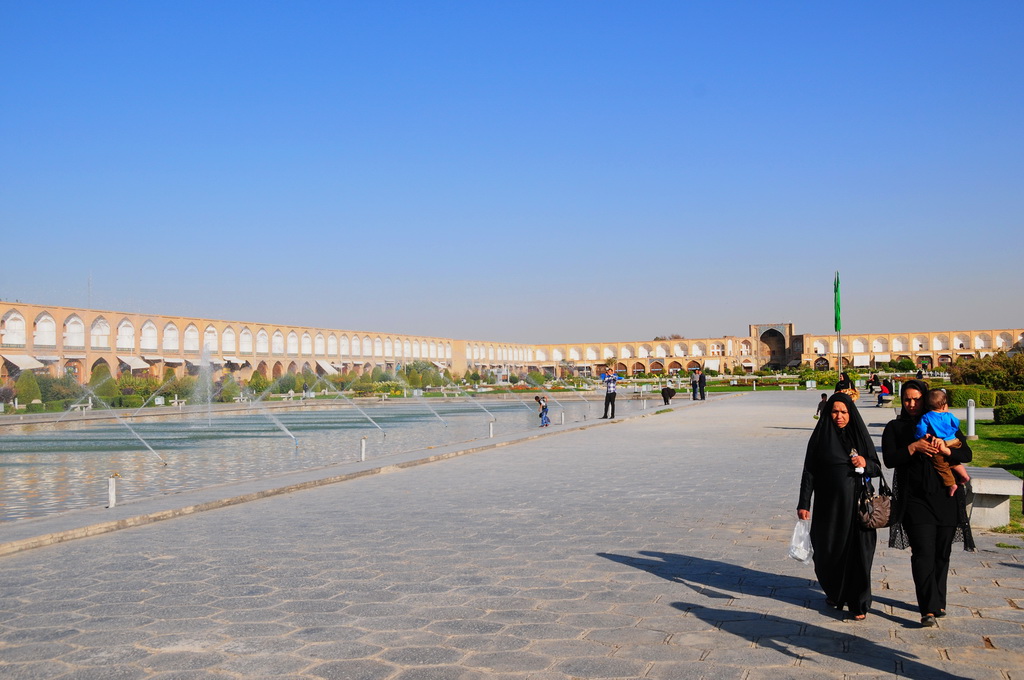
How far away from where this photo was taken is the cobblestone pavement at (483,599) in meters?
3.51

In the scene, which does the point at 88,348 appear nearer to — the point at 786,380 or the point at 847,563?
the point at 786,380

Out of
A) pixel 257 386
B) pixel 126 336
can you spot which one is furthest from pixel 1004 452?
pixel 126 336

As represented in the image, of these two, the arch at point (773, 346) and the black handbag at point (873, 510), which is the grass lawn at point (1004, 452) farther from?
the arch at point (773, 346)

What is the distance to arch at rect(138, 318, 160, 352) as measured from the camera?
176ft

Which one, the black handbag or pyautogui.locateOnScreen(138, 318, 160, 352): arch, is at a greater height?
pyautogui.locateOnScreen(138, 318, 160, 352): arch

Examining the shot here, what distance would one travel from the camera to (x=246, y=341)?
63219mm

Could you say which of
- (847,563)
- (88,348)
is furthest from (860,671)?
(88,348)

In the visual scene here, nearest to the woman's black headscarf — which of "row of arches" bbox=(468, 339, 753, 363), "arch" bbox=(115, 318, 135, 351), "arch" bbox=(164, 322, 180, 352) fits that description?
"arch" bbox=(115, 318, 135, 351)

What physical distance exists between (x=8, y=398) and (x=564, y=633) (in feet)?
127

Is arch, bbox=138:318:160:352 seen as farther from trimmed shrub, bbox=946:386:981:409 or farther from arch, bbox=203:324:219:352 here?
trimmed shrub, bbox=946:386:981:409

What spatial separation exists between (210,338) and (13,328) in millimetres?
15348

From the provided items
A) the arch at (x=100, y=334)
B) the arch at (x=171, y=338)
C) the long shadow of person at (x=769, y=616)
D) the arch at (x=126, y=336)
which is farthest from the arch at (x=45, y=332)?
the long shadow of person at (x=769, y=616)

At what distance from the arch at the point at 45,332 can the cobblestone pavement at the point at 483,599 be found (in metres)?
44.5

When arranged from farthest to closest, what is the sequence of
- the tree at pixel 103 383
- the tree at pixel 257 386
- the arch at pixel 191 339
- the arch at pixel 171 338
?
1. the arch at pixel 191 339
2. the arch at pixel 171 338
3. the tree at pixel 257 386
4. the tree at pixel 103 383
